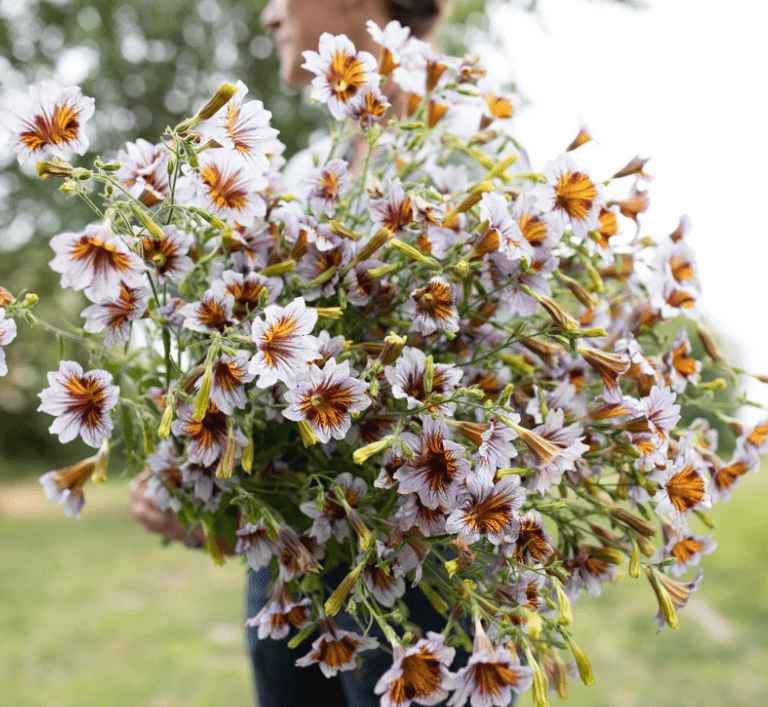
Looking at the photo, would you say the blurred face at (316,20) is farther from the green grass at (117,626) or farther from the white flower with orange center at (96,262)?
the green grass at (117,626)

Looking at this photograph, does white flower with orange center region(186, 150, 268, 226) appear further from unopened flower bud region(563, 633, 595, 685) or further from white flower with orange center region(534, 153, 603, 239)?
unopened flower bud region(563, 633, 595, 685)

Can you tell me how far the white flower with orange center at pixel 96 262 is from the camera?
2.13ft

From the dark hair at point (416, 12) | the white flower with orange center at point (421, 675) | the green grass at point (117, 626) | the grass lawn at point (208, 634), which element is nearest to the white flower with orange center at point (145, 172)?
the white flower with orange center at point (421, 675)

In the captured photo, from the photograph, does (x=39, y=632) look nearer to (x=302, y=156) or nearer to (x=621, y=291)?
(x=302, y=156)

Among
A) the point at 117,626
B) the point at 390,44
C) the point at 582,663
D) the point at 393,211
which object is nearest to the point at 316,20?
the point at 390,44

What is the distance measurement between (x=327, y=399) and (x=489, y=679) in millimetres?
300

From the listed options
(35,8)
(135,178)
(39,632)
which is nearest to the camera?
(135,178)

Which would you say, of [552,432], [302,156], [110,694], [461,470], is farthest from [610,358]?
[110,694]

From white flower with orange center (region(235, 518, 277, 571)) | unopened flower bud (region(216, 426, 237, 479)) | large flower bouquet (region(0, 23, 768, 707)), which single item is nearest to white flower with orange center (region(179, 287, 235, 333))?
large flower bouquet (region(0, 23, 768, 707))

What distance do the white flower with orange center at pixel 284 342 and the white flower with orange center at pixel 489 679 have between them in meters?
0.31

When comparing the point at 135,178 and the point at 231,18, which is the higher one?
the point at 135,178

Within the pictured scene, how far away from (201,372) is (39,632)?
3993 millimetres

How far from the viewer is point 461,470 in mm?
708

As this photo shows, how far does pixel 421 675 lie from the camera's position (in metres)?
0.71
